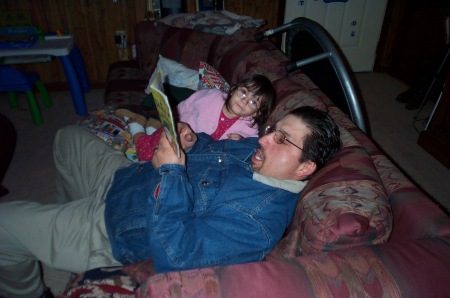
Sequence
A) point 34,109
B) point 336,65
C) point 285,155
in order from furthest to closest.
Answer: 1. point 34,109
2. point 336,65
3. point 285,155

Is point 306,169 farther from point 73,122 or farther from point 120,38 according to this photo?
point 120,38

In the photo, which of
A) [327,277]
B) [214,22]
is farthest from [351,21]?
[327,277]

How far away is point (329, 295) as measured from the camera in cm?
67

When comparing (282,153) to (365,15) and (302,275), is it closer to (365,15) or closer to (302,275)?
(302,275)

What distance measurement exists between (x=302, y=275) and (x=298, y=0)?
4114mm

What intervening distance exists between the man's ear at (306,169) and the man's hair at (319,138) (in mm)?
13

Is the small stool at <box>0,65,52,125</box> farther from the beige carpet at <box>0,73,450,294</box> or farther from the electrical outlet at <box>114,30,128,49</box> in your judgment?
the electrical outlet at <box>114,30,128,49</box>

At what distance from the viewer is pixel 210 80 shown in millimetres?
2236

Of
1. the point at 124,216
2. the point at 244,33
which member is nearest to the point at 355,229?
the point at 124,216

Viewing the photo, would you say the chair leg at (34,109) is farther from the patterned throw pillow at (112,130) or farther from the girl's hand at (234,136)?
the girl's hand at (234,136)

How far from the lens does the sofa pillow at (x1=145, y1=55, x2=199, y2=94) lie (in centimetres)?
249

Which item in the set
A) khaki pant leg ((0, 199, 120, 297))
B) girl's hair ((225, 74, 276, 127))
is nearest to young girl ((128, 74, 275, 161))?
girl's hair ((225, 74, 276, 127))

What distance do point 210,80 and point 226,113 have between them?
48cm

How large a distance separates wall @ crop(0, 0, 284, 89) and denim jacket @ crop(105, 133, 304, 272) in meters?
3.13
